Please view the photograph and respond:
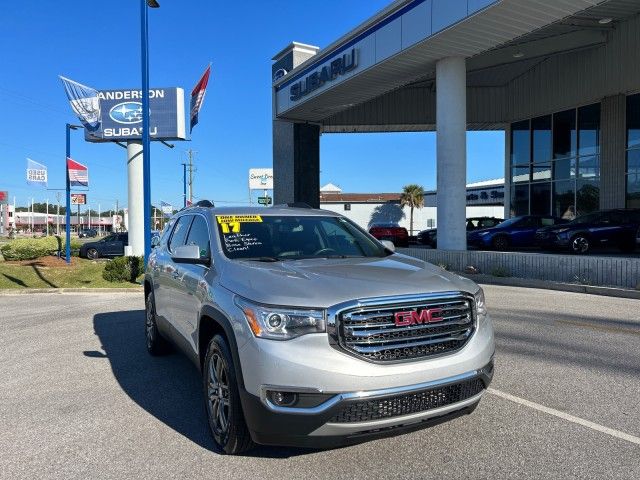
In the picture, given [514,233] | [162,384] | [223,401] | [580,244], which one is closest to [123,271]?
[162,384]

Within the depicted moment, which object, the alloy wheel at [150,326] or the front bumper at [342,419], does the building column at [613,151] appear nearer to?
the alloy wheel at [150,326]

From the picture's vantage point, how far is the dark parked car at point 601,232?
17.1 m

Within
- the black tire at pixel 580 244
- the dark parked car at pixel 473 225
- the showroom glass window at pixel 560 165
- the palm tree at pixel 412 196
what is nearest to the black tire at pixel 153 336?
the black tire at pixel 580 244

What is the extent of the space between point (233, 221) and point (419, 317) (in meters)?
2.09

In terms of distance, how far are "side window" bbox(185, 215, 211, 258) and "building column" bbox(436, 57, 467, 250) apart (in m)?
11.6

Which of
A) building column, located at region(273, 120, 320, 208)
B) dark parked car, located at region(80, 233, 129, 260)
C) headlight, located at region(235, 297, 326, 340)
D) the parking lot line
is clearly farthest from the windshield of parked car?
dark parked car, located at region(80, 233, 129, 260)

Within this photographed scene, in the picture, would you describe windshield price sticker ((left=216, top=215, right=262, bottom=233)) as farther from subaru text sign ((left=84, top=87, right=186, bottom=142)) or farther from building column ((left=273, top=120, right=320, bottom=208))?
subaru text sign ((left=84, top=87, right=186, bottom=142))

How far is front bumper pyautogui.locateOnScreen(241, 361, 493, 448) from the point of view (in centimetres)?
302

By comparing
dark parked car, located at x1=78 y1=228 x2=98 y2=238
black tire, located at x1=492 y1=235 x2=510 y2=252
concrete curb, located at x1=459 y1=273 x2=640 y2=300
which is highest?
black tire, located at x1=492 y1=235 x2=510 y2=252

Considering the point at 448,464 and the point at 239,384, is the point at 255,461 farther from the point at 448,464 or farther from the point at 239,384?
the point at 448,464

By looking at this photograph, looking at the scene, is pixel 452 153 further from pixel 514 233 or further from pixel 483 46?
pixel 514 233

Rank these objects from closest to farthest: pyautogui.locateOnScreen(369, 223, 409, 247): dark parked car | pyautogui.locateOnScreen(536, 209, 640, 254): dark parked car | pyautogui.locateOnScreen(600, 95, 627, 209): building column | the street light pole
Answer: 1. the street light pole
2. pyautogui.locateOnScreen(536, 209, 640, 254): dark parked car
3. pyautogui.locateOnScreen(600, 95, 627, 209): building column
4. pyautogui.locateOnScreen(369, 223, 409, 247): dark parked car

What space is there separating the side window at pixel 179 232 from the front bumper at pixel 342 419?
2.78 m

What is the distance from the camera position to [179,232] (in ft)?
19.3
